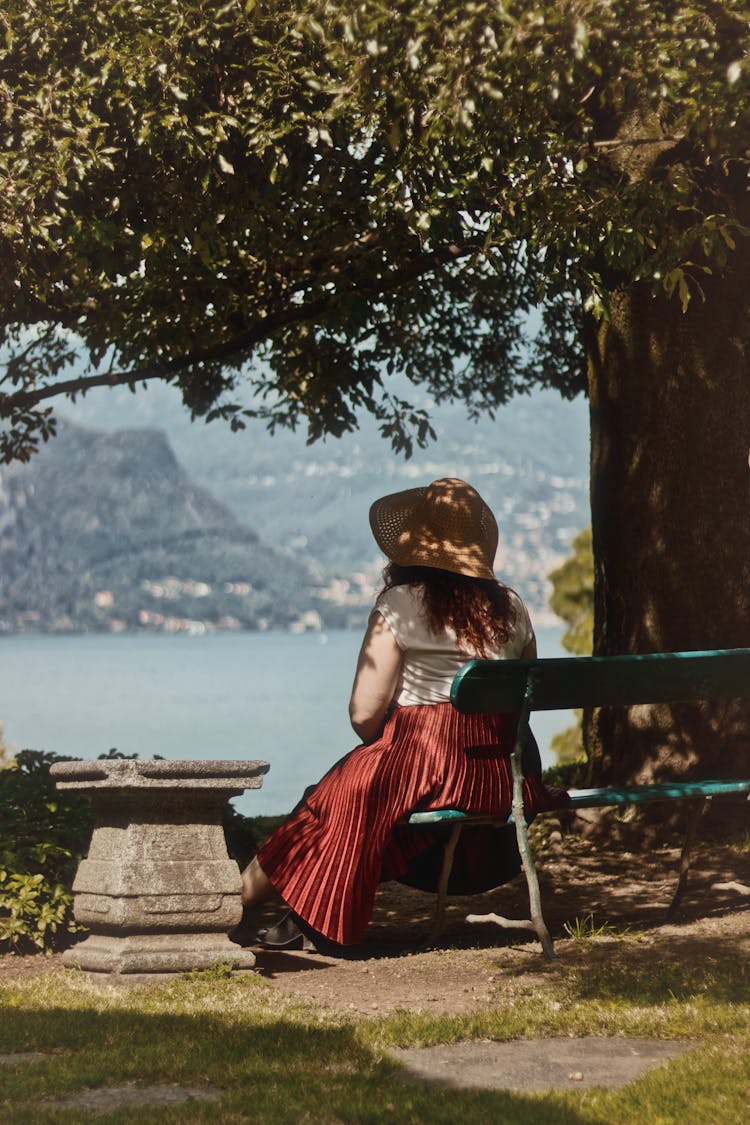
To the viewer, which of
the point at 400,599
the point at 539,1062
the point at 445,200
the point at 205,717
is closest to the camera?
the point at 539,1062

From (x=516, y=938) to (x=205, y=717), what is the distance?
60125 mm

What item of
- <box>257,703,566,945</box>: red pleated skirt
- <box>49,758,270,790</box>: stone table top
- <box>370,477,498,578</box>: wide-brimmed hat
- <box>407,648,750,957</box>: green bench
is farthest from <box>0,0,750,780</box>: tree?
<box>49,758,270,790</box>: stone table top

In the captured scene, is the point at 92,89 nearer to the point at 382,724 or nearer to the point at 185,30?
the point at 185,30

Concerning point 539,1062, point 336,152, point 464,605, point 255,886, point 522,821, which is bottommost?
point 539,1062

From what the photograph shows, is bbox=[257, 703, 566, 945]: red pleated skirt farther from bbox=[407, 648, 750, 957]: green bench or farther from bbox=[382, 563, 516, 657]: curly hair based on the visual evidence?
bbox=[382, 563, 516, 657]: curly hair

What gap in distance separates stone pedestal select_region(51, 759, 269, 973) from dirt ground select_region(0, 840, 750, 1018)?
0.96 feet

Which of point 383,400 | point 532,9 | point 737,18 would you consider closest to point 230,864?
point 532,9

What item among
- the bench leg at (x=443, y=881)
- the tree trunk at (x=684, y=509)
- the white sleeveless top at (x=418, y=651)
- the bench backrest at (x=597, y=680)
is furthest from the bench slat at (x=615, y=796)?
the tree trunk at (x=684, y=509)

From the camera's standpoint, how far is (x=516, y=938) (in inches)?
246

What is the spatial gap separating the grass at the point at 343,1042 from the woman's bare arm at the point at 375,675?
1.10m

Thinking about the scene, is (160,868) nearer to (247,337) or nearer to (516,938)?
(516,938)

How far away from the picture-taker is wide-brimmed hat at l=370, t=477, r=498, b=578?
5.96 m

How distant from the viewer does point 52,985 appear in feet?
17.7

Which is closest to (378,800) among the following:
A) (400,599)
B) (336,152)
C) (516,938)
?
(400,599)
